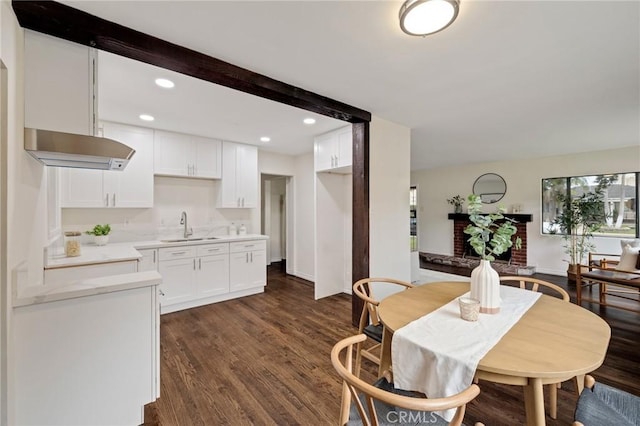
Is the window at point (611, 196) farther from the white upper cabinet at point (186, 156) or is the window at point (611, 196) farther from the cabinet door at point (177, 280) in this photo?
the cabinet door at point (177, 280)

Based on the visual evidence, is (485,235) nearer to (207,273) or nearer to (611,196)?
(207,273)

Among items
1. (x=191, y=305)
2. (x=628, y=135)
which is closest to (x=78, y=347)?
(x=191, y=305)

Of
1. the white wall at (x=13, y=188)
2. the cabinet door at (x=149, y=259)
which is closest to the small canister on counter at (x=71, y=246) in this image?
the cabinet door at (x=149, y=259)

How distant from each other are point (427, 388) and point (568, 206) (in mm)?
5820

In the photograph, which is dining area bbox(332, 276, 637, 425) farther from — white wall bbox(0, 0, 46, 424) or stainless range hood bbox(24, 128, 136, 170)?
stainless range hood bbox(24, 128, 136, 170)

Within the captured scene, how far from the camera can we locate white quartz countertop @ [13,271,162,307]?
1.34 meters

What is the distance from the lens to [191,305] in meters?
3.66

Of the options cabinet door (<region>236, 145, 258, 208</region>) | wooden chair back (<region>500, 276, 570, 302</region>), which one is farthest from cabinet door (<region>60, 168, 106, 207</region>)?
wooden chair back (<region>500, 276, 570, 302</region>)

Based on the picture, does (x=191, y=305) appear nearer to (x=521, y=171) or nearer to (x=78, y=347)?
(x=78, y=347)

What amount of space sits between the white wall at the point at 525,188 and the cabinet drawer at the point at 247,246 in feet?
15.8

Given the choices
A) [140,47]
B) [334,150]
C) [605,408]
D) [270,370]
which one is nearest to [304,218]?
[334,150]

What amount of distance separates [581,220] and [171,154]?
6.95 m

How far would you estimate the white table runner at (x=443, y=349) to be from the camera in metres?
1.08

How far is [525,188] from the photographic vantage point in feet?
18.7
